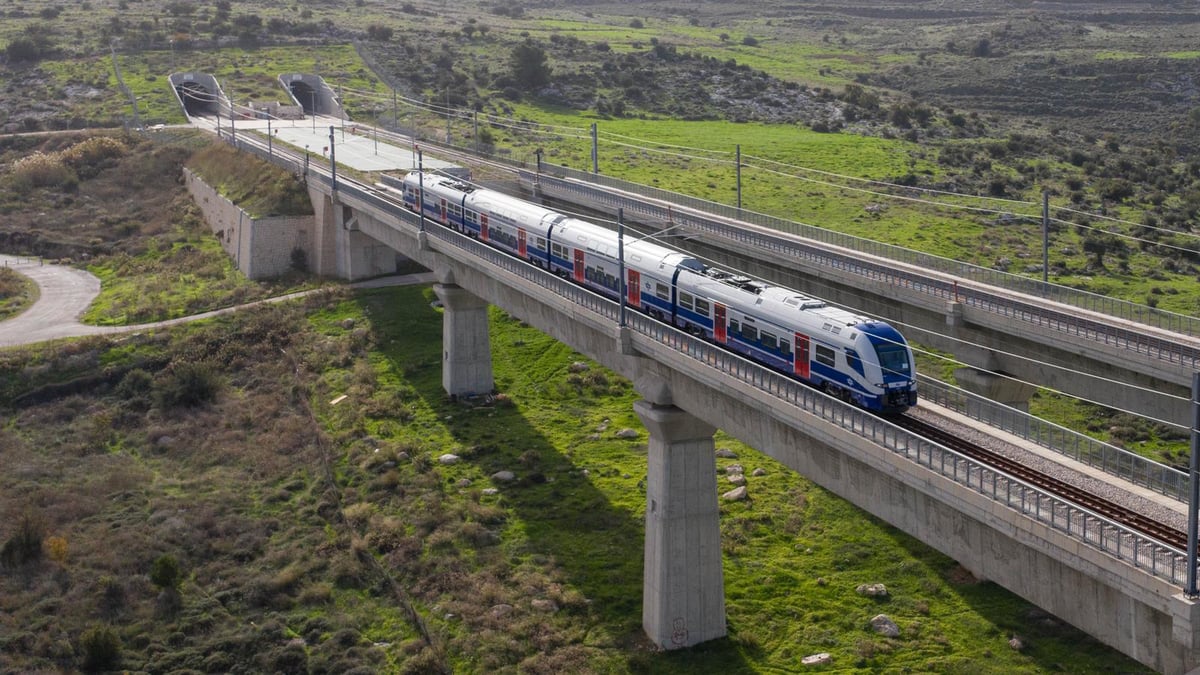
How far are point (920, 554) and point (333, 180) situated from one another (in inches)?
1742

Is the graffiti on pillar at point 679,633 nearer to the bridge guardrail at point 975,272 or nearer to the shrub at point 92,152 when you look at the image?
the bridge guardrail at point 975,272

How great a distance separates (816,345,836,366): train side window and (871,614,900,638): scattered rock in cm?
909

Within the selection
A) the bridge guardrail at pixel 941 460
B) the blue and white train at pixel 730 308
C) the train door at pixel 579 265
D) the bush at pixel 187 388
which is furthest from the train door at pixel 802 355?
the bush at pixel 187 388

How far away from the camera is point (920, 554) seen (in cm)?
4250

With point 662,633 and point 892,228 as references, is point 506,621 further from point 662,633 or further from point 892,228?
point 892,228

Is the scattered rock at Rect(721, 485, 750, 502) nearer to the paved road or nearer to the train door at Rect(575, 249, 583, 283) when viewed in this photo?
the train door at Rect(575, 249, 583, 283)

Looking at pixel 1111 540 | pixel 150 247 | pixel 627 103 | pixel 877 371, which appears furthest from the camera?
pixel 627 103

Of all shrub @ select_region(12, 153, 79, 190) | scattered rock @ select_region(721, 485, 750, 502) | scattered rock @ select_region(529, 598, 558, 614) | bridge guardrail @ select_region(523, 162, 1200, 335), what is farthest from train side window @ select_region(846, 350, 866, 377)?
shrub @ select_region(12, 153, 79, 190)

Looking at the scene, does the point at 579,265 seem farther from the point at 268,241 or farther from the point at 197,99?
the point at 197,99

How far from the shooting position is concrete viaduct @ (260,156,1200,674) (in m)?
22.4

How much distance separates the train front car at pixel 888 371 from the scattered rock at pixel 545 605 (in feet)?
42.2

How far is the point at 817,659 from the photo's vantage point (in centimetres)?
3644

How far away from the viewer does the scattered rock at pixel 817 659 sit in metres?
36.3

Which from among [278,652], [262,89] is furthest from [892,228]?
[262,89]
